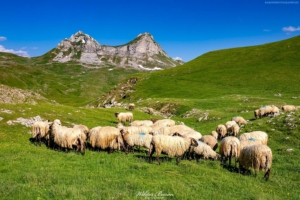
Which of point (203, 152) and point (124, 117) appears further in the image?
point (124, 117)

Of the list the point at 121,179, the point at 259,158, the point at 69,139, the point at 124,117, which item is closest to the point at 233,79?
the point at 124,117

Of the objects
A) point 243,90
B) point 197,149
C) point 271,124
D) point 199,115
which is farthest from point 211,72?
point 197,149

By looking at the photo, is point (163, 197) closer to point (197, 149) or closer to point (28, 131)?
point (197, 149)

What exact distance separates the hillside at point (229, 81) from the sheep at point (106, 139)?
3150cm

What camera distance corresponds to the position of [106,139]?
771 inches

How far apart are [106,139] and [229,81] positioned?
2780 inches

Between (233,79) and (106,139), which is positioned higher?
(233,79)

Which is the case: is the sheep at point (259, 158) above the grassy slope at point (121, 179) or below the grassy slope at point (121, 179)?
above

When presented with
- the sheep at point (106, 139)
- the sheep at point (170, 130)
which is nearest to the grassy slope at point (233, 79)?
the sheep at point (170, 130)

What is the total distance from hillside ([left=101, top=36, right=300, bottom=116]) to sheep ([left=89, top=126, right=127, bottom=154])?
1240 inches

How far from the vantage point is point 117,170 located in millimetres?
13523

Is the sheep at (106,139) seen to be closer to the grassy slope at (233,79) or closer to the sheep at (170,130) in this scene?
the sheep at (170,130)

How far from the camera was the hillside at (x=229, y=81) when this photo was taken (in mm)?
57875

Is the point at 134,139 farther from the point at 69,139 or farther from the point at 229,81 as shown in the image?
the point at 229,81
